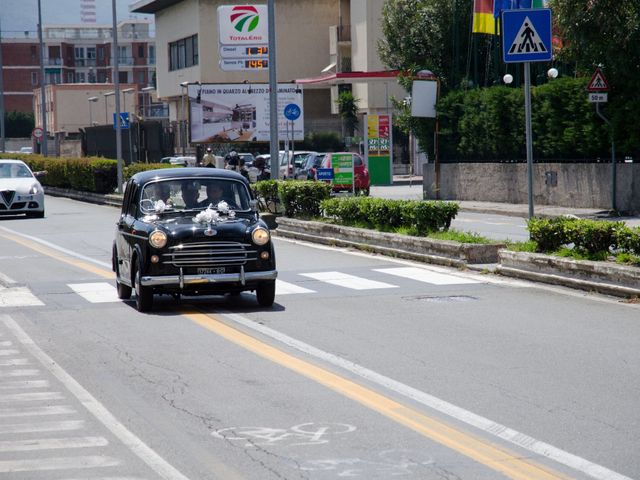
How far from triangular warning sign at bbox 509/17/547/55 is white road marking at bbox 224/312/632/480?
312 inches

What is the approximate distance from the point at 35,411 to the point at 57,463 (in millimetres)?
1705

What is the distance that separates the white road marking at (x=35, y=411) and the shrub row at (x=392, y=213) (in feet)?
40.0

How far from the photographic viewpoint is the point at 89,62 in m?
145

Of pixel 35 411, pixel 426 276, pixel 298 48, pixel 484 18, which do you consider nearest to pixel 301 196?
pixel 426 276

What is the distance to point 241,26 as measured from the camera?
56.6 m

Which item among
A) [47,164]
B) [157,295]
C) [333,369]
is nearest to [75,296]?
[157,295]

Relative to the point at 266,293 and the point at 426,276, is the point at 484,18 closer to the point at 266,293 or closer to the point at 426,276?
the point at 426,276

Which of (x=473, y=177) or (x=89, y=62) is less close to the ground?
(x=89, y=62)

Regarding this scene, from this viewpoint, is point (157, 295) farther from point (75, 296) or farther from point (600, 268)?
point (600, 268)

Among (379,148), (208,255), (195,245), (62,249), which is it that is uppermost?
(379,148)

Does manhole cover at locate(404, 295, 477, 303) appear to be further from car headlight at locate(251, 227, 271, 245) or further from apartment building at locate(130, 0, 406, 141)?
apartment building at locate(130, 0, 406, 141)

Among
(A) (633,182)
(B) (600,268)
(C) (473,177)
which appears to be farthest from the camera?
(C) (473,177)

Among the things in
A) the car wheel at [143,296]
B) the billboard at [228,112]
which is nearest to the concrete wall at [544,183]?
the billboard at [228,112]

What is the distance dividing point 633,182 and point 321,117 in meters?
45.7
